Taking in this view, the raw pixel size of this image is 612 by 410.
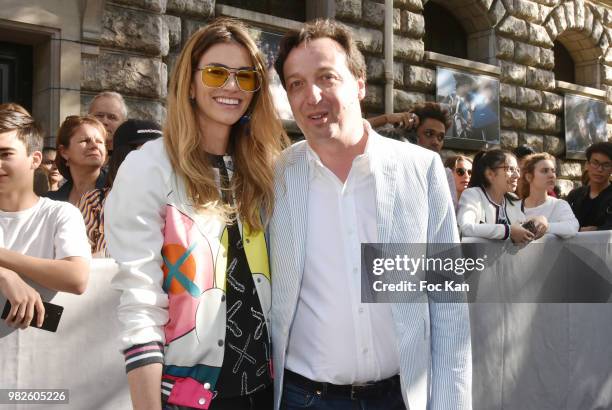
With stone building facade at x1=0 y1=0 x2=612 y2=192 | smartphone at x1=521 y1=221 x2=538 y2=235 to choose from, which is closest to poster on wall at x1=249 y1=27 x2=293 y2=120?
stone building facade at x1=0 y1=0 x2=612 y2=192

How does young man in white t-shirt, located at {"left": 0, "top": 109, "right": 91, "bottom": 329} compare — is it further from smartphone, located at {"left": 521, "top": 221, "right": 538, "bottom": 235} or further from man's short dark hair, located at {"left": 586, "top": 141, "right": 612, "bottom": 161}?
man's short dark hair, located at {"left": 586, "top": 141, "right": 612, "bottom": 161}

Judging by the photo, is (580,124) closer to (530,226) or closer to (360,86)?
(530,226)

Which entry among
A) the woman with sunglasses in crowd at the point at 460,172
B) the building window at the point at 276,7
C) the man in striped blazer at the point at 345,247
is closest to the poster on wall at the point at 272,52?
the building window at the point at 276,7

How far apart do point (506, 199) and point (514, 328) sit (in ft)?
5.54

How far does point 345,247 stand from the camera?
199 centimetres

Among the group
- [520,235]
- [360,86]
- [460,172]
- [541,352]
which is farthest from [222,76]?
[460,172]

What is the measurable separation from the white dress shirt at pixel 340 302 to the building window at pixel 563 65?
1248cm

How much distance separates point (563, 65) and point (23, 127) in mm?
12363

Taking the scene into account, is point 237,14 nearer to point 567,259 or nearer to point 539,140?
point 567,259

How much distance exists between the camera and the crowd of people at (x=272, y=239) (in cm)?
173

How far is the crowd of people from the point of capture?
68.0 inches

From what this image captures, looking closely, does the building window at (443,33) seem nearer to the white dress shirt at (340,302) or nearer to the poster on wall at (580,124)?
the poster on wall at (580,124)

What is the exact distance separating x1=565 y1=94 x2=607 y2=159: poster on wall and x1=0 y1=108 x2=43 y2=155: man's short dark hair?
34.9 ft

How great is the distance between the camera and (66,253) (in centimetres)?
270
